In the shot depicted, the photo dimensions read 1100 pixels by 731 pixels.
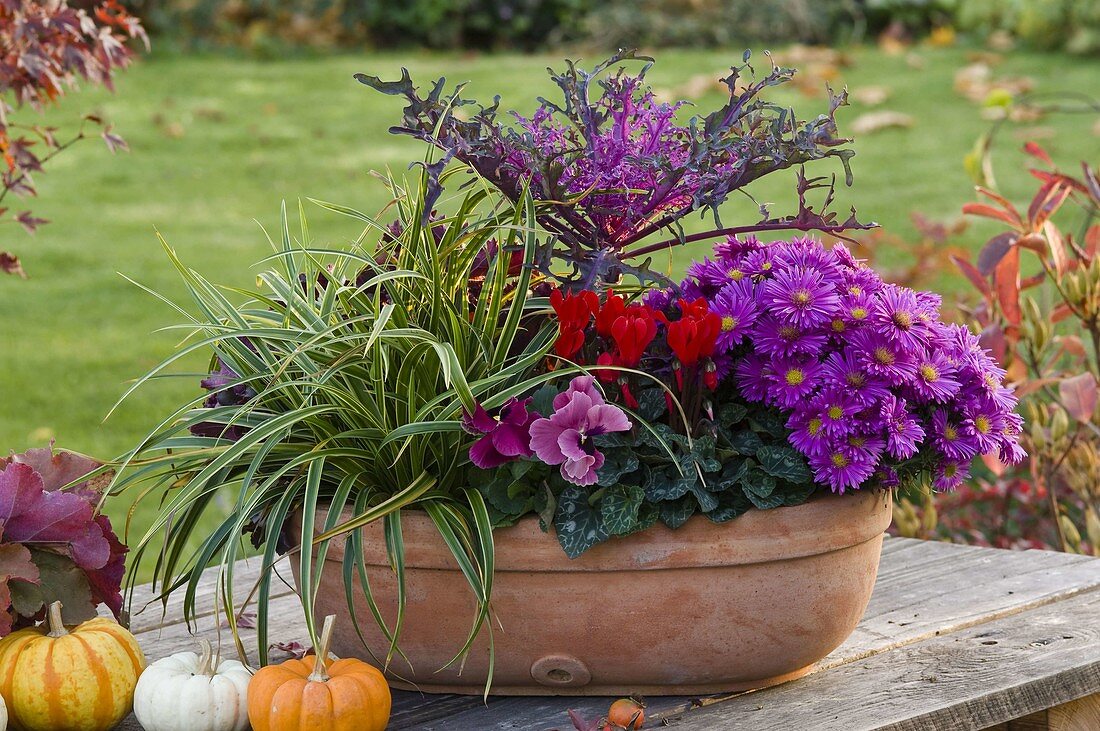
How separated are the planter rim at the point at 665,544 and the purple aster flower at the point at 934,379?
0.55 feet

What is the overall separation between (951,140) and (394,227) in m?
5.77

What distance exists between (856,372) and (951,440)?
0.15 meters

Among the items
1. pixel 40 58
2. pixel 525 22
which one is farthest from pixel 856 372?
pixel 525 22

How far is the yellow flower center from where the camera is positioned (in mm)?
1504

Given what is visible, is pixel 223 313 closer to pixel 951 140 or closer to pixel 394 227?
pixel 394 227

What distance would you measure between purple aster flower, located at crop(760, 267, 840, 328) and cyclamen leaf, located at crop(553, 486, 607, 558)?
12.5 inches

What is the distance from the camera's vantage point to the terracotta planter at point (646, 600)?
4.94ft

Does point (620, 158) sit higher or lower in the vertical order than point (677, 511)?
higher

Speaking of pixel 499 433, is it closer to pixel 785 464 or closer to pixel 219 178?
pixel 785 464

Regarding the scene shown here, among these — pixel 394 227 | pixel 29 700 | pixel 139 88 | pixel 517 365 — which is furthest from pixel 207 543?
pixel 139 88

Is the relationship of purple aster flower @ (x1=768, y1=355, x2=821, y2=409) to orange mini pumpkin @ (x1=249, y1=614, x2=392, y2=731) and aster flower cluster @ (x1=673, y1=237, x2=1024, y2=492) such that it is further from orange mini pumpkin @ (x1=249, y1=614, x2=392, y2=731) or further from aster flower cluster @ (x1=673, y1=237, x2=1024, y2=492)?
orange mini pumpkin @ (x1=249, y1=614, x2=392, y2=731)

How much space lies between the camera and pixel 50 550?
157cm

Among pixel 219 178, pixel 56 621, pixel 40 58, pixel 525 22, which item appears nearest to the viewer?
pixel 56 621

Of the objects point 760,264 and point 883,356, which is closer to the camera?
point 883,356
